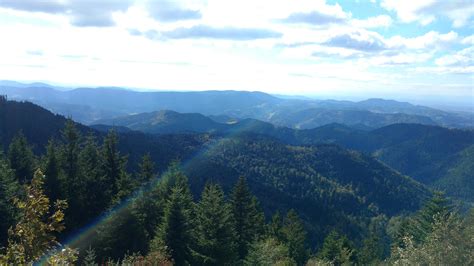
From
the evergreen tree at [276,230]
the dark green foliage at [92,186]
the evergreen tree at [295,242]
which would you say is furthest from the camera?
the evergreen tree at [276,230]

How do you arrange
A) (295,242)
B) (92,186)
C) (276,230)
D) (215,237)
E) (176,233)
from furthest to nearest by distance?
(276,230)
(295,242)
(92,186)
(176,233)
(215,237)

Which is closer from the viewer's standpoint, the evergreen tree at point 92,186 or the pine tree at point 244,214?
the evergreen tree at point 92,186

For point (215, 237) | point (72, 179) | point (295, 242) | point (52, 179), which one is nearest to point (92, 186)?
point (72, 179)

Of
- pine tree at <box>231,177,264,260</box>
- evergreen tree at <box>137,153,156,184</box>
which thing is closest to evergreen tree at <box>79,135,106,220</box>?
evergreen tree at <box>137,153,156,184</box>

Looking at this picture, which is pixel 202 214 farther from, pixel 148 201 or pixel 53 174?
pixel 53 174

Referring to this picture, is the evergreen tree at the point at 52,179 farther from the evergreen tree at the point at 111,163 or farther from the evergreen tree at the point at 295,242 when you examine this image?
the evergreen tree at the point at 295,242

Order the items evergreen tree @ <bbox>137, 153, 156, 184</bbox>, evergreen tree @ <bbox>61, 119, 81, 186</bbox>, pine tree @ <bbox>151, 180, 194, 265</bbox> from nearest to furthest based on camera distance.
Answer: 1. pine tree @ <bbox>151, 180, 194, 265</bbox>
2. evergreen tree @ <bbox>61, 119, 81, 186</bbox>
3. evergreen tree @ <bbox>137, 153, 156, 184</bbox>

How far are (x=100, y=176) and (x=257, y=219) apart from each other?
69.3 ft

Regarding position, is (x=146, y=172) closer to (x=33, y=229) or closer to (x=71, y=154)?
(x=71, y=154)

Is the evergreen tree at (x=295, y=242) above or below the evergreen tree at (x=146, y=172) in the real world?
below

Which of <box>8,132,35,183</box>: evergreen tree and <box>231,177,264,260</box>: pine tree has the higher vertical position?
<box>8,132,35,183</box>: evergreen tree

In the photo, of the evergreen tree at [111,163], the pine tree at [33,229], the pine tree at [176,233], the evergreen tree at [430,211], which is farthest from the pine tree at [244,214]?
the pine tree at [33,229]

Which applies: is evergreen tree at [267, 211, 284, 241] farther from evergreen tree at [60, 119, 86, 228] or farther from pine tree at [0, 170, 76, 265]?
pine tree at [0, 170, 76, 265]

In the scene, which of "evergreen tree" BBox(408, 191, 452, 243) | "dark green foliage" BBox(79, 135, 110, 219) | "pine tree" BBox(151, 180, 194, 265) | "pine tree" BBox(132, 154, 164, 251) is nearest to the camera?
"pine tree" BBox(151, 180, 194, 265)
